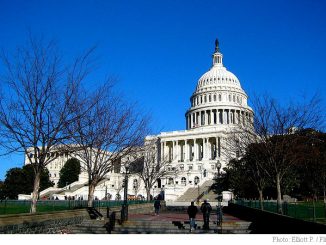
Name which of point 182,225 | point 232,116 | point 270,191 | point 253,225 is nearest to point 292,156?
point 253,225

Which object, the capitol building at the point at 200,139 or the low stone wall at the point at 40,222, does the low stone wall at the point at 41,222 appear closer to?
the low stone wall at the point at 40,222

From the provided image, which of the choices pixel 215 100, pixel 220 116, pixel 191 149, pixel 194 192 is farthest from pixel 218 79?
pixel 194 192

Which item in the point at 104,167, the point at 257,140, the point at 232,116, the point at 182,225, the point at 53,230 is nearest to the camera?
→ the point at 53,230

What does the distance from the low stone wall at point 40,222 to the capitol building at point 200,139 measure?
55.5 m

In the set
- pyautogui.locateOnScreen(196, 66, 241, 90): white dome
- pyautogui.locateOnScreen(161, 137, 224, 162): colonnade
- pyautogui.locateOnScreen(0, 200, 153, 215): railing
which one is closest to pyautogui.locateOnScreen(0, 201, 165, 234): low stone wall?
pyautogui.locateOnScreen(0, 200, 153, 215): railing

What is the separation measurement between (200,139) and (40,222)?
9684cm

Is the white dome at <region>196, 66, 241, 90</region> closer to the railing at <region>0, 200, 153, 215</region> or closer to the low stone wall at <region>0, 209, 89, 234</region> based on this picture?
the railing at <region>0, 200, 153, 215</region>

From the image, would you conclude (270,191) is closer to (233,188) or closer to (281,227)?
(233,188)

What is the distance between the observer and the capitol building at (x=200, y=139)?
93.1 m

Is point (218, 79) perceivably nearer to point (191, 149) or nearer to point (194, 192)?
point (191, 149)

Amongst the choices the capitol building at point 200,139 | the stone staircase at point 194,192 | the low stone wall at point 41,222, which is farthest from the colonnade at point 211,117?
the low stone wall at point 41,222

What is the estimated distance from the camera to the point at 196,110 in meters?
127

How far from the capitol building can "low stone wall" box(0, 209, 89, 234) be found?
55478 millimetres

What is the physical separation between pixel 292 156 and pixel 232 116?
91.8m
